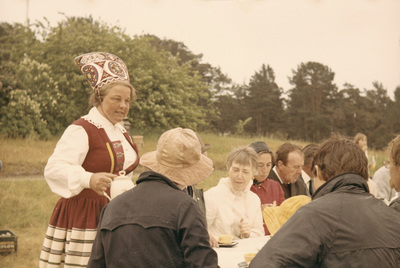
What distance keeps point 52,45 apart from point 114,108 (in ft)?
21.6

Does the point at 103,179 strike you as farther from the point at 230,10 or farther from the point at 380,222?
the point at 230,10

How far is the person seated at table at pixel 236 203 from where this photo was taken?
319 centimetres

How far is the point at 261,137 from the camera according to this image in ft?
32.1

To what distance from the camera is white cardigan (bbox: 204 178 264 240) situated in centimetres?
320

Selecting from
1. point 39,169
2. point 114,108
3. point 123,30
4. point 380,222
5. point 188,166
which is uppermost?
point 123,30

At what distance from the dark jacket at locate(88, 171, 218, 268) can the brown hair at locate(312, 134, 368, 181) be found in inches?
20.3

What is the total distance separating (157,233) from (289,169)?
9.02 feet

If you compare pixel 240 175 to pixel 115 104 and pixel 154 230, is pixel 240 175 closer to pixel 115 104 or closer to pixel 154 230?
pixel 115 104

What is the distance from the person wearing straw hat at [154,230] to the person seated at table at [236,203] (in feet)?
5.26

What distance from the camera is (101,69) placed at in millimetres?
2633

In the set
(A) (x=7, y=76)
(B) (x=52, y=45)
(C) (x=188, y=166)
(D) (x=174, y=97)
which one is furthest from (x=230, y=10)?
(C) (x=188, y=166)

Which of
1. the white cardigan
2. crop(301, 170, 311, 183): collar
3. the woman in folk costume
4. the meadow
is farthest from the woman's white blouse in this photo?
the meadow

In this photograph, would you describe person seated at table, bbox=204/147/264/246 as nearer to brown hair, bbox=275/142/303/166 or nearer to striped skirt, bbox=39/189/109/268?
brown hair, bbox=275/142/303/166

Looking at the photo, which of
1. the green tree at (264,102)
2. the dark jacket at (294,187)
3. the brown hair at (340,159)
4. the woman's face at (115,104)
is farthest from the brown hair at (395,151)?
the green tree at (264,102)
